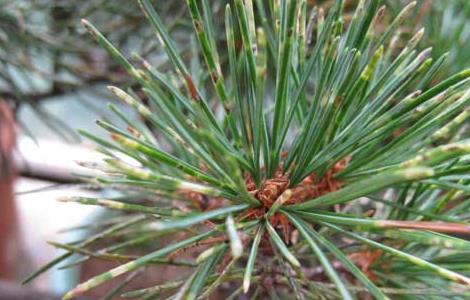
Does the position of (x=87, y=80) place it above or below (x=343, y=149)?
above

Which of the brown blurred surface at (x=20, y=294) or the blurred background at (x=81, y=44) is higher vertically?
the blurred background at (x=81, y=44)

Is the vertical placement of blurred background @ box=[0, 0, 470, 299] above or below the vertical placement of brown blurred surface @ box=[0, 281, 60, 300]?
above

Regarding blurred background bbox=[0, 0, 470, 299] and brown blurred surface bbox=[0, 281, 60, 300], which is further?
brown blurred surface bbox=[0, 281, 60, 300]

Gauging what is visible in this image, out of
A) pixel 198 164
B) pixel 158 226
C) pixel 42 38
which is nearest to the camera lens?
pixel 158 226

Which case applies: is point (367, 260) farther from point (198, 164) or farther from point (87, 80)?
point (87, 80)

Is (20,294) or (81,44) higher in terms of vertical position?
(81,44)

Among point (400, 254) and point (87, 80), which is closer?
point (400, 254)

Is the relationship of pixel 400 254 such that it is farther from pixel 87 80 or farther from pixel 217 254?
pixel 87 80

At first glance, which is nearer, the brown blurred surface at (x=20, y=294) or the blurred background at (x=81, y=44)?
the blurred background at (x=81, y=44)

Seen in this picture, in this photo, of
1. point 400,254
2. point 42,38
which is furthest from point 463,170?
point 42,38

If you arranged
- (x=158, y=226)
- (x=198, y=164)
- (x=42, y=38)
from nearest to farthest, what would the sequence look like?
(x=158, y=226), (x=198, y=164), (x=42, y=38)
